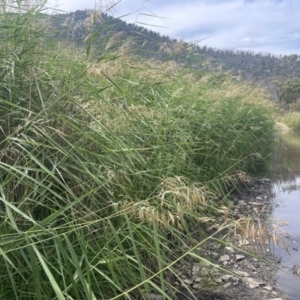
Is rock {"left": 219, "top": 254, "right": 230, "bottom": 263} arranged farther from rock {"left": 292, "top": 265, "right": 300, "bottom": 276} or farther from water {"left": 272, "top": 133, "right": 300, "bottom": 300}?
rock {"left": 292, "top": 265, "right": 300, "bottom": 276}

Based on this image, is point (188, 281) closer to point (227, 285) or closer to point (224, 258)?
point (227, 285)

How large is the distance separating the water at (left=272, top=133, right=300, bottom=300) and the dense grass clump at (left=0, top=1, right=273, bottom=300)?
740 mm

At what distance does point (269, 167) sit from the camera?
30.4ft

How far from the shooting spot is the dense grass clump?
76.0 inches

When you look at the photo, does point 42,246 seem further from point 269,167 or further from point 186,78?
point 269,167

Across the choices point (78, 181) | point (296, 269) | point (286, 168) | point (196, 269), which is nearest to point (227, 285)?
point (196, 269)

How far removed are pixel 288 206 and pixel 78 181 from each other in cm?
457

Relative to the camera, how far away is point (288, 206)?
6242 mm

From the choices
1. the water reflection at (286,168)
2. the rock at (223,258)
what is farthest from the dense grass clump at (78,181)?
the water reflection at (286,168)

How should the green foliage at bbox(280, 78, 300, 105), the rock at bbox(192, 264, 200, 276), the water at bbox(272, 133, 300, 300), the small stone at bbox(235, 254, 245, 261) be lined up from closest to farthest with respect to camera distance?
the rock at bbox(192, 264, 200, 276) < the water at bbox(272, 133, 300, 300) < the small stone at bbox(235, 254, 245, 261) < the green foliage at bbox(280, 78, 300, 105)

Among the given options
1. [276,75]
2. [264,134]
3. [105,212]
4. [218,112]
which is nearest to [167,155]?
[105,212]

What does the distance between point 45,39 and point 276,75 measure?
51.6 meters

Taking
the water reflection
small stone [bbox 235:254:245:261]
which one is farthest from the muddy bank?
the water reflection

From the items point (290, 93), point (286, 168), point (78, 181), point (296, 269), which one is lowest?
point (296, 269)
